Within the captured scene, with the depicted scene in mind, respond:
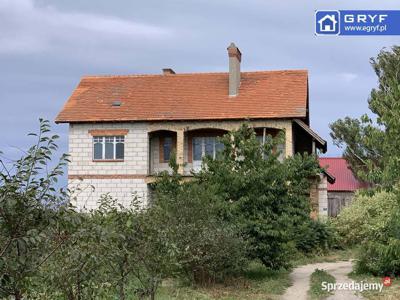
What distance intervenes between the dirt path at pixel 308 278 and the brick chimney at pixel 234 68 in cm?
1181

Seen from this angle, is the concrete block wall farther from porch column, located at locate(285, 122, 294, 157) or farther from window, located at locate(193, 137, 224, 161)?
porch column, located at locate(285, 122, 294, 157)

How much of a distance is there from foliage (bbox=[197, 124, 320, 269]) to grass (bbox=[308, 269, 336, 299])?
1.17 m

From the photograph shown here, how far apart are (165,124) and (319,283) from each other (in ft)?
53.6

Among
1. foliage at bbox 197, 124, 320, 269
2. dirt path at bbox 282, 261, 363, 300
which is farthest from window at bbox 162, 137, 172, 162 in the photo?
foliage at bbox 197, 124, 320, 269

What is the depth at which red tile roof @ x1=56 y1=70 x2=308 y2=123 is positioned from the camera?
32.2 meters

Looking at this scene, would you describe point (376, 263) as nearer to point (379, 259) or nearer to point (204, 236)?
point (379, 259)

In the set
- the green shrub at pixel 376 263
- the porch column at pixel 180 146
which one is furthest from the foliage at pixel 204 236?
the porch column at pixel 180 146

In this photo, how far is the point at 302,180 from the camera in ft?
66.1

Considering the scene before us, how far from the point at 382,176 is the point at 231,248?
5.92m

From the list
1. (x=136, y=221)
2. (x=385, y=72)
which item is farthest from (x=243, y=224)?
(x=385, y=72)

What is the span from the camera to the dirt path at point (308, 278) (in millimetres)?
16312

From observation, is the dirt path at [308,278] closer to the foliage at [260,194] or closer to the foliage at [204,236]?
the foliage at [260,194]

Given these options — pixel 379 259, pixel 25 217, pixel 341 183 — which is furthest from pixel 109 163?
pixel 25 217

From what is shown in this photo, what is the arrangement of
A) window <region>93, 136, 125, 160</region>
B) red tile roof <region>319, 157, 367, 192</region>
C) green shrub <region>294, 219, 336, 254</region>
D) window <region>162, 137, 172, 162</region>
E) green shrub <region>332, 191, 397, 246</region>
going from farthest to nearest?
red tile roof <region>319, 157, 367, 192</region> → window <region>162, 137, 172, 162</region> → window <region>93, 136, 125, 160</region> → green shrub <region>294, 219, 336, 254</region> → green shrub <region>332, 191, 397, 246</region>
